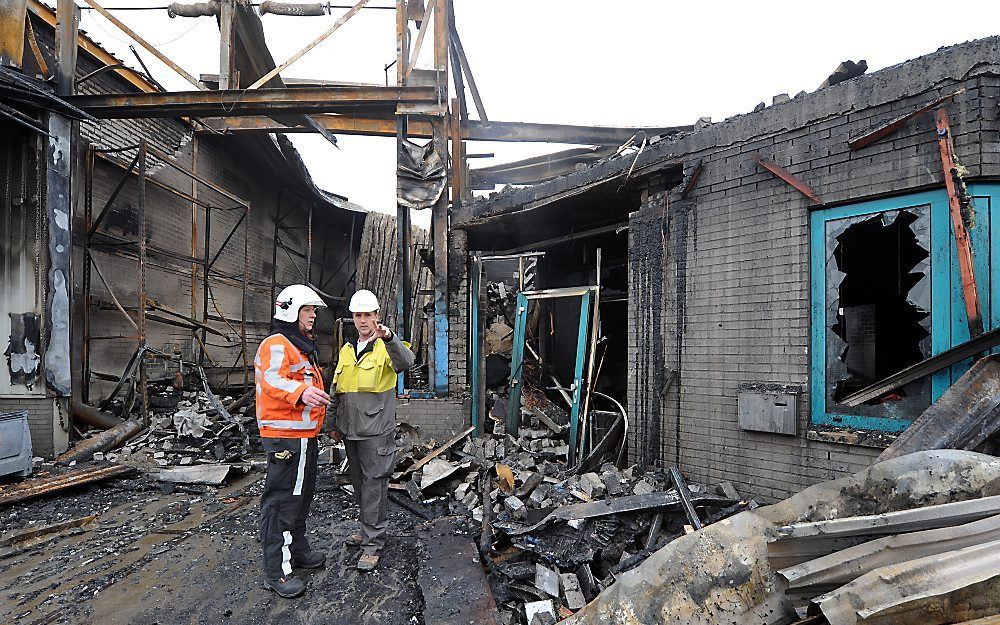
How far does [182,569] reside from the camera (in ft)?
12.3

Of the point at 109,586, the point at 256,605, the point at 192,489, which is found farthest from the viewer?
the point at 192,489

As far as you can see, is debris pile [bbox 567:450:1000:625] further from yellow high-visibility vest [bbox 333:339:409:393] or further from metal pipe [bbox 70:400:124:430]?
metal pipe [bbox 70:400:124:430]

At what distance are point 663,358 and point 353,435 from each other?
3118 millimetres

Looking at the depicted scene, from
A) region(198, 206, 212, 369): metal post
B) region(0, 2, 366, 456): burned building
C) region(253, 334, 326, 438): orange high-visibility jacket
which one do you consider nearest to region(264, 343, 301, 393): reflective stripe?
region(253, 334, 326, 438): orange high-visibility jacket

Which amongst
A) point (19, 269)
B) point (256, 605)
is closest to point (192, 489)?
point (256, 605)

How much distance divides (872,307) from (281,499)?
4.88 meters

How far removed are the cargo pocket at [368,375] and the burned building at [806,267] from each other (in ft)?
9.37

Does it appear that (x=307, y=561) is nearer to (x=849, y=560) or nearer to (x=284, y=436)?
(x=284, y=436)

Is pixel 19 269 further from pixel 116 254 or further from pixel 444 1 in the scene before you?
pixel 444 1

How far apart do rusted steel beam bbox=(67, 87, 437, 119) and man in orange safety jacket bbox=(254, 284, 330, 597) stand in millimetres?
4327

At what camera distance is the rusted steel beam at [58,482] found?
5.07 meters

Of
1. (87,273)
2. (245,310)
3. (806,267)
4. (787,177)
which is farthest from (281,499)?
(245,310)

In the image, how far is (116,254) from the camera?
8.48 m

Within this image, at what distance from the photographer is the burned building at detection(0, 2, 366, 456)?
6.62 metres
